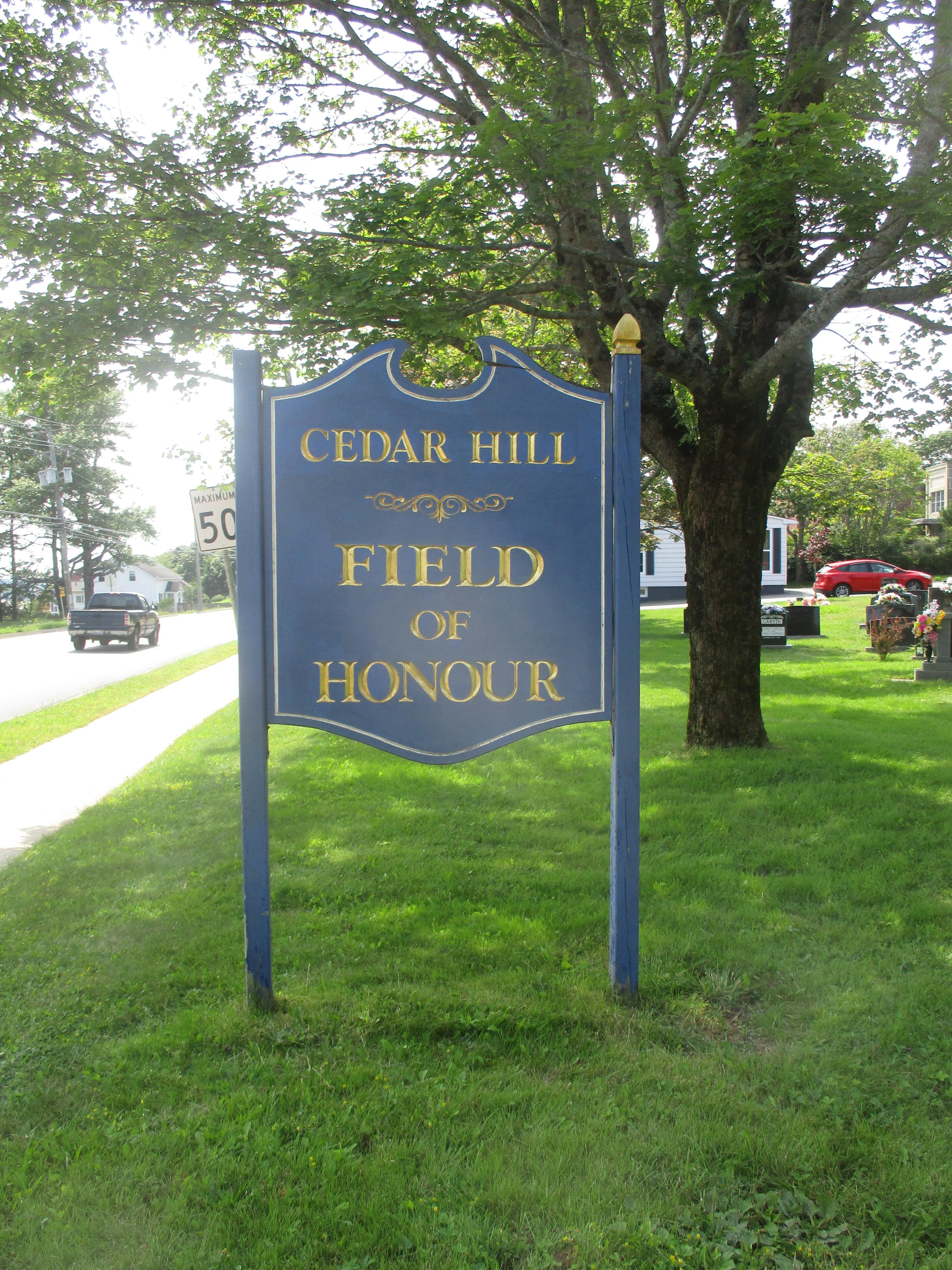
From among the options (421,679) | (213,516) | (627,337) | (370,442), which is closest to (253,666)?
(421,679)

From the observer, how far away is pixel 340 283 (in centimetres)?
595

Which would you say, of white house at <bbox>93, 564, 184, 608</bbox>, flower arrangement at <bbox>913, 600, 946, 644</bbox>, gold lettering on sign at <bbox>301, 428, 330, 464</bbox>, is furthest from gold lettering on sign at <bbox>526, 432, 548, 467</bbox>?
white house at <bbox>93, 564, 184, 608</bbox>

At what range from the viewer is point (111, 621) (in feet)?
81.0

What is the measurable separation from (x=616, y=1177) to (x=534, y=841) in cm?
332

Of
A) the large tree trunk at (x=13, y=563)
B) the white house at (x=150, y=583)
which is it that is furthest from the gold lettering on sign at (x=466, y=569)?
the white house at (x=150, y=583)

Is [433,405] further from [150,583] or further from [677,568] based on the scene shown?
[150,583]

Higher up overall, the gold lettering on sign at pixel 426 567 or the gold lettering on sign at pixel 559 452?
the gold lettering on sign at pixel 559 452

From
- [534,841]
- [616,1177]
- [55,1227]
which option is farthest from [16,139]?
[616,1177]

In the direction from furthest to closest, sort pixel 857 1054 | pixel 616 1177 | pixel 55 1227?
pixel 857 1054 < pixel 616 1177 < pixel 55 1227

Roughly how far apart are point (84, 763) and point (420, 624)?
6.42 metres

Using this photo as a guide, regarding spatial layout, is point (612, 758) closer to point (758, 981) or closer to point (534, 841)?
point (758, 981)

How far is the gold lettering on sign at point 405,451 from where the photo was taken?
3.69 metres

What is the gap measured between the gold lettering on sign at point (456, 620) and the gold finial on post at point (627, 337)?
1202 millimetres

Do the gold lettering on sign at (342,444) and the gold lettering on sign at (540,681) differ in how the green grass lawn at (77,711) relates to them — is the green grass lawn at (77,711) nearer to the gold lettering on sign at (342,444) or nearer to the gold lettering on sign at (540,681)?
the gold lettering on sign at (342,444)
